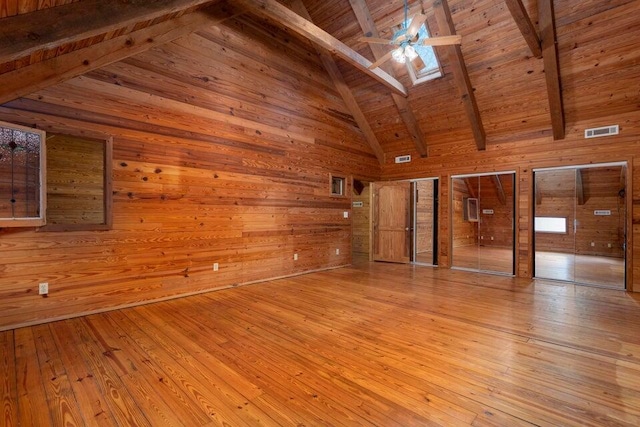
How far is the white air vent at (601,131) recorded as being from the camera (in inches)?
195

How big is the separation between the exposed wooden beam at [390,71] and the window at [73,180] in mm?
4811

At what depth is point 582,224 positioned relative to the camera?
5.51 metres

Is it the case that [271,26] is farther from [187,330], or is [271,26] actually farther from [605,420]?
[605,420]

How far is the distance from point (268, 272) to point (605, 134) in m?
6.42

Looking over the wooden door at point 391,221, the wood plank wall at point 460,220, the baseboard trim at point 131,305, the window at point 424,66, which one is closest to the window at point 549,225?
the wood plank wall at point 460,220

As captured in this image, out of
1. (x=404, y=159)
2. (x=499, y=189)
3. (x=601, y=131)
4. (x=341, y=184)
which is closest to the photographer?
(x=601, y=131)

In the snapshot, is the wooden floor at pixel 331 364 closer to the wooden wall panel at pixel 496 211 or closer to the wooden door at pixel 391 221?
the wooden wall panel at pixel 496 211

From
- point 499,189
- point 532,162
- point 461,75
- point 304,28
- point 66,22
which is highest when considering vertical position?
point 304,28

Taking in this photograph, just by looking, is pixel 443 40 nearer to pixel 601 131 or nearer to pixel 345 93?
pixel 345 93

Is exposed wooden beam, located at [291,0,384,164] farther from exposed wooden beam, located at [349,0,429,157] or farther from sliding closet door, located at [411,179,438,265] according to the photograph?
sliding closet door, located at [411,179,438,265]

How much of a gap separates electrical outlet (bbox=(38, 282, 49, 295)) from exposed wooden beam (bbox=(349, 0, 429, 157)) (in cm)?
513

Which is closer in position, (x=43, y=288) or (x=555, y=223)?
(x=43, y=288)

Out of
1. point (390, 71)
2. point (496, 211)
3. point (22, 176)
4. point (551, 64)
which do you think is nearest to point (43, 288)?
point (22, 176)

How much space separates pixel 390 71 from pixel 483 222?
3.93 meters
